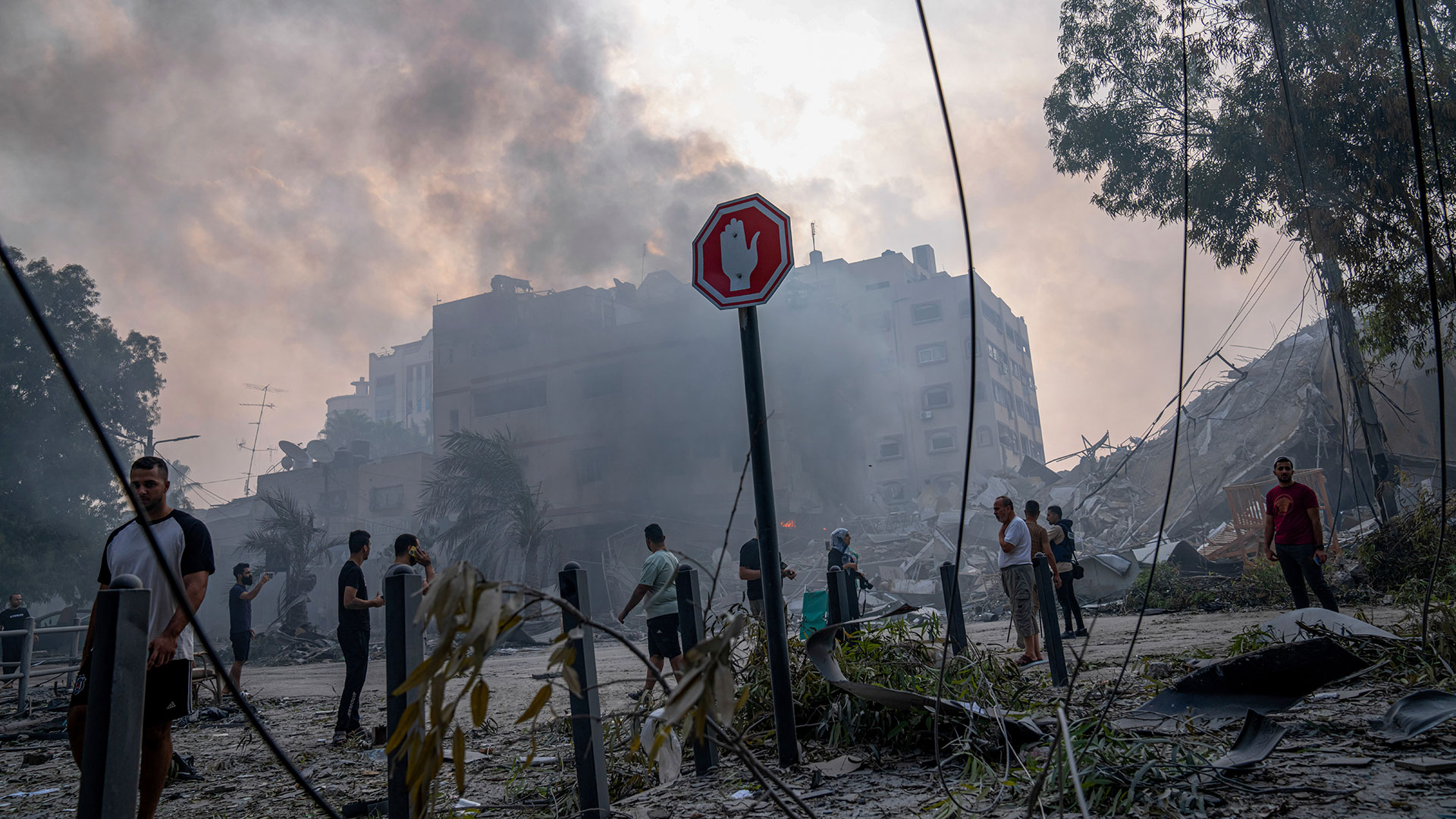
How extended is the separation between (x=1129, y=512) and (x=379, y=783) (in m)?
24.7

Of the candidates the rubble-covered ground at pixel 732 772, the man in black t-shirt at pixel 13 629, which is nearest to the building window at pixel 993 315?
the rubble-covered ground at pixel 732 772

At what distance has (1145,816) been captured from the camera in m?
2.43

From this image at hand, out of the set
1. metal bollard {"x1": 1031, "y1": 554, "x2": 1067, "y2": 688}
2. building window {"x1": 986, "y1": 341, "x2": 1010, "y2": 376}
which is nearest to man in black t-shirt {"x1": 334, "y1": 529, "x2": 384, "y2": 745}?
metal bollard {"x1": 1031, "y1": 554, "x2": 1067, "y2": 688}

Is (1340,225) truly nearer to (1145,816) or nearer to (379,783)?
(1145,816)

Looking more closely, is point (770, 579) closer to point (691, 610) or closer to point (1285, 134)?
point (691, 610)

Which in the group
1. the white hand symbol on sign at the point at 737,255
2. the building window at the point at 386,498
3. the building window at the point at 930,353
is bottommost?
the white hand symbol on sign at the point at 737,255

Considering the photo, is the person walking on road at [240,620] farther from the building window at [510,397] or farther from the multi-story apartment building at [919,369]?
the multi-story apartment building at [919,369]

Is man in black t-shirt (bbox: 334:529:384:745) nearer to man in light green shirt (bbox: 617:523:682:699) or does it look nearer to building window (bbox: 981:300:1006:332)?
man in light green shirt (bbox: 617:523:682:699)

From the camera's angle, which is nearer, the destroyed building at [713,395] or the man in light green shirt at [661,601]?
the man in light green shirt at [661,601]

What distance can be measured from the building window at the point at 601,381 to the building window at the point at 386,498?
9515 mm

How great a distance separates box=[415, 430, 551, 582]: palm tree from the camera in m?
26.4

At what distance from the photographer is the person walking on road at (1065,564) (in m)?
9.28

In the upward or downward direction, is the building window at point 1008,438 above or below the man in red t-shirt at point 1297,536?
above

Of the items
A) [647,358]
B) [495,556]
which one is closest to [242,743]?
[495,556]
